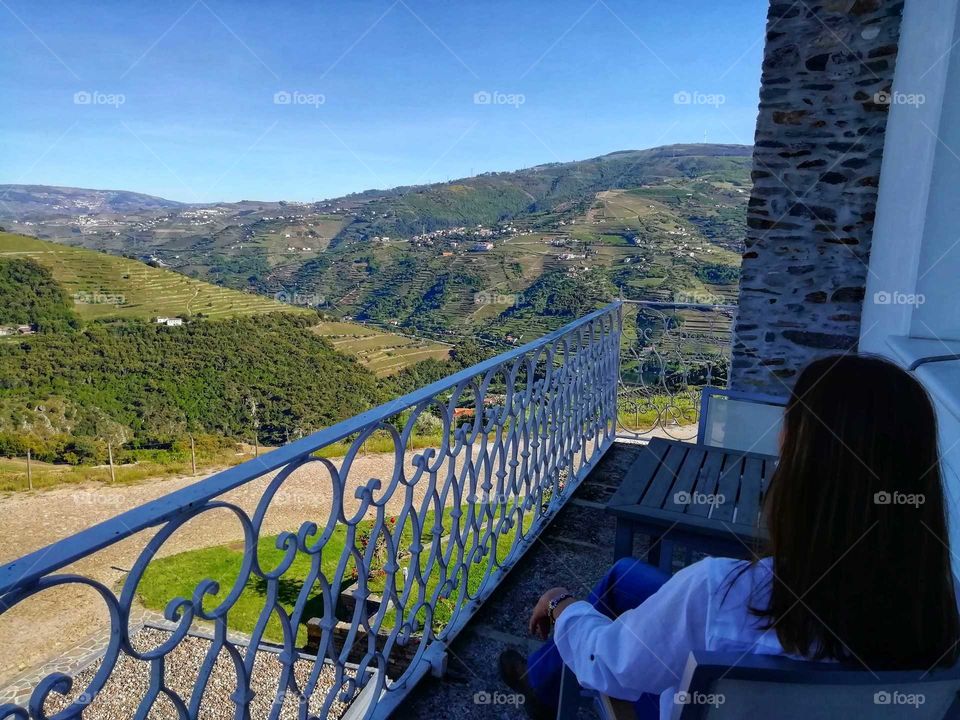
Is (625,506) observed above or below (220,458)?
above

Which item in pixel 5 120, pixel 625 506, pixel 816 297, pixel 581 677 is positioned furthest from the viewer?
pixel 5 120

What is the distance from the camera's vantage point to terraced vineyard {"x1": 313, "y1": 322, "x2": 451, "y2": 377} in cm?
3156

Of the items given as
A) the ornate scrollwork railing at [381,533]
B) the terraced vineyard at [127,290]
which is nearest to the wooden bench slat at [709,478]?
the ornate scrollwork railing at [381,533]

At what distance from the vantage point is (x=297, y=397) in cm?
2872

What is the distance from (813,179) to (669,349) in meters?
2.03

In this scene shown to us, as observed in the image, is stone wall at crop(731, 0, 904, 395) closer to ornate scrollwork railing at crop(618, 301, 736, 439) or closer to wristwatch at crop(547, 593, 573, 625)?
ornate scrollwork railing at crop(618, 301, 736, 439)

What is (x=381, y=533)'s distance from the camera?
2061 mm

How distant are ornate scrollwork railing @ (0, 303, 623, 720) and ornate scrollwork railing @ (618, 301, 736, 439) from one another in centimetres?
139

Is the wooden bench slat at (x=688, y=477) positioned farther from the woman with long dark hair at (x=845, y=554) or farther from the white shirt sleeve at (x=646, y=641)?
the woman with long dark hair at (x=845, y=554)

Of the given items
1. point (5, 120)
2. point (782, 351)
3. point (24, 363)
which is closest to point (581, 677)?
point (782, 351)

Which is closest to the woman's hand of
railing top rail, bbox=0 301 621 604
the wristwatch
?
the wristwatch

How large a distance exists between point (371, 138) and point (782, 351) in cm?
3224

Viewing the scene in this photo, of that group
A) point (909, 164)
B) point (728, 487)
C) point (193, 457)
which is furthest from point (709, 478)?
point (193, 457)

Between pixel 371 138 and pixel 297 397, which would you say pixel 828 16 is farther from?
pixel 371 138
